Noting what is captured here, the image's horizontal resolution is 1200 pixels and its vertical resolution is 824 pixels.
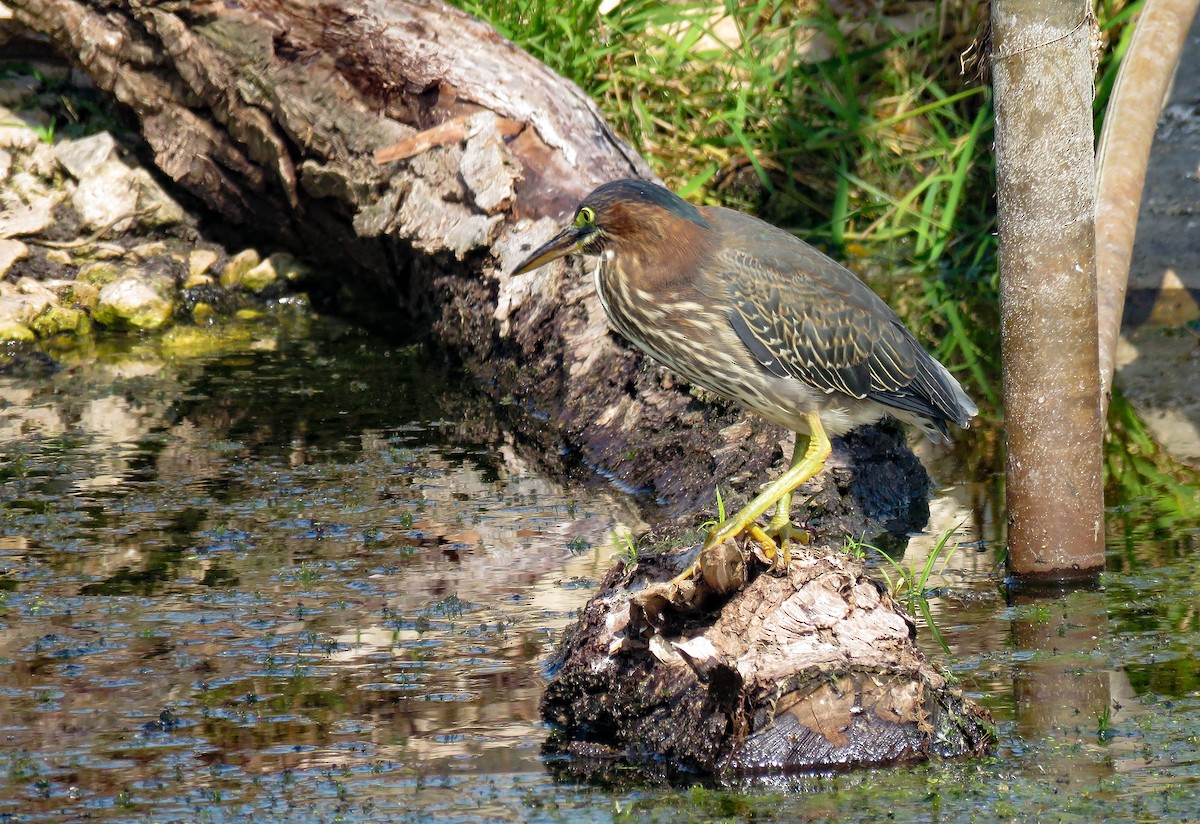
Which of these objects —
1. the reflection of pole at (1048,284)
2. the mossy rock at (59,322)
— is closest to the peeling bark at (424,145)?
the mossy rock at (59,322)

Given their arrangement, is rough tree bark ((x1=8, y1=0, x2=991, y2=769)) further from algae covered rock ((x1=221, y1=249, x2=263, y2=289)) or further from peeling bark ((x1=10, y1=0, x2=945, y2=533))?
algae covered rock ((x1=221, y1=249, x2=263, y2=289))

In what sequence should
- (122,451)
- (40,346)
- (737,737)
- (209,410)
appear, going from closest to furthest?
1. (737,737)
2. (122,451)
3. (209,410)
4. (40,346)

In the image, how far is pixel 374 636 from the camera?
493 cm

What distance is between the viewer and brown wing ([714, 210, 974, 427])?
4945mm

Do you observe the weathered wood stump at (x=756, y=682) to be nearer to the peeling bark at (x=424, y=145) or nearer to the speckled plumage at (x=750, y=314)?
the speckled plumage at (x=750, y=314)

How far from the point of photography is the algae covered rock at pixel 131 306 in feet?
30.2

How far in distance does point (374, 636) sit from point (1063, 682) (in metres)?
2.10

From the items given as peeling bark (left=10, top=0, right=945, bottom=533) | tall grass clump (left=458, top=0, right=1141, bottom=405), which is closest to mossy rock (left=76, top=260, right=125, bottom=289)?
peeling bark (left=10, top=0, right=945, bottom=533)

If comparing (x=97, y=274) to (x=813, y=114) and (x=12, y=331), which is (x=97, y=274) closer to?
(x=12, y=331)

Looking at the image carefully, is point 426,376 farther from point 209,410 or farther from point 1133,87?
point 1133,87

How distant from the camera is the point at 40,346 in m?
8.88

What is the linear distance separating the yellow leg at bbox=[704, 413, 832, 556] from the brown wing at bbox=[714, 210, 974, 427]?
0.60 feet

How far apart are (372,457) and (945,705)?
3599mm

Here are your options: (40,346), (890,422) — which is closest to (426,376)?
(40,346)
